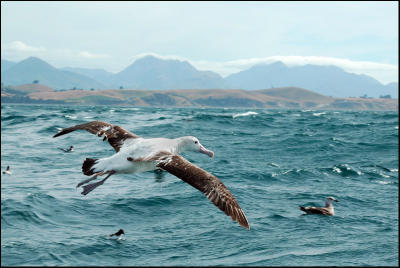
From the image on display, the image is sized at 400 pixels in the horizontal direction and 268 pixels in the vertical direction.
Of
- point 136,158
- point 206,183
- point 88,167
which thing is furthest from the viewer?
point 88,167

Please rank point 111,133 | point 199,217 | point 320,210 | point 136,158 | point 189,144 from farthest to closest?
point 320,210
point 199,217
point 111,133
point 189,144
point 136,158

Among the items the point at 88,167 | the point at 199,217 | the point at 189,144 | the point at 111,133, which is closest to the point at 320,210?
the point at 199,217

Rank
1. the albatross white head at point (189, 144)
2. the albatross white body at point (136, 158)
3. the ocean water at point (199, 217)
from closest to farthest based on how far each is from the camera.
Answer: the albatross white body at point (136, 158) < the albatross white head at point (189, 144) < the ocean water at point (199, 217)

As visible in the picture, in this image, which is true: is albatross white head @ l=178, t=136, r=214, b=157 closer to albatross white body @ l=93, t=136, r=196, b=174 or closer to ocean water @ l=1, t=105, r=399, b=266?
albatross white body @ l=93, t=136, r=196, b=174

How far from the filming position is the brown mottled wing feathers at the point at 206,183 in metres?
6.37

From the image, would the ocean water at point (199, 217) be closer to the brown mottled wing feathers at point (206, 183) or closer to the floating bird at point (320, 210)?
the floating bird at point (320, 210)

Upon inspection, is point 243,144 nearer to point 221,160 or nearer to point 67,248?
point 221,160

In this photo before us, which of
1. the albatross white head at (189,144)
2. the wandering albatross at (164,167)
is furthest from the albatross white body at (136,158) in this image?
the albatross white head at (189,144)

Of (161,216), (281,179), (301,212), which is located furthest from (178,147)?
(281,179)

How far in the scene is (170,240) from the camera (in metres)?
12.7

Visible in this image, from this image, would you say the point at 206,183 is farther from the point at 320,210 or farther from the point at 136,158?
the point at 320,210

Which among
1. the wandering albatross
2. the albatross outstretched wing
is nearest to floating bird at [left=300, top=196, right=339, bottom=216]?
the albatross outstretched wing

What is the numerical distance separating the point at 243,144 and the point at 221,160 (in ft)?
24.4

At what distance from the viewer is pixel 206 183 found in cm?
680
